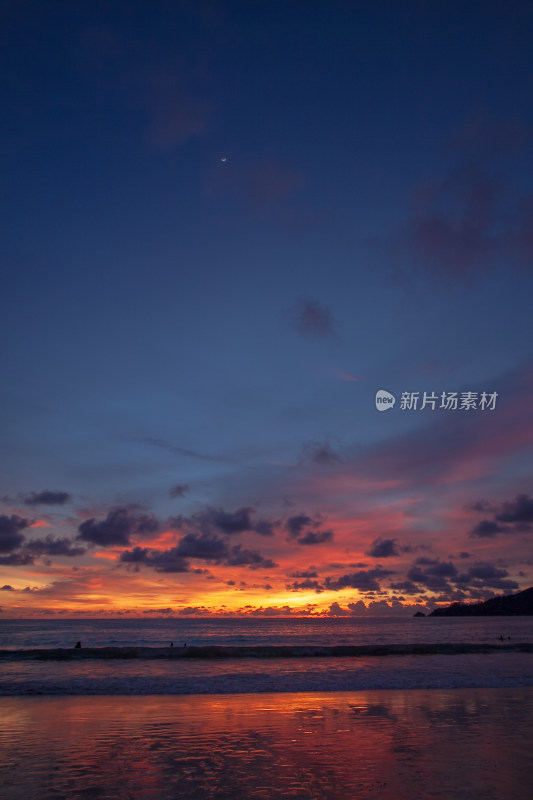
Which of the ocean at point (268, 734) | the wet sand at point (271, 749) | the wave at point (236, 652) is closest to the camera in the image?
the wet sand at point (271, 749)

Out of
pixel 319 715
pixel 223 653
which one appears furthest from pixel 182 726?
pixel 223 653

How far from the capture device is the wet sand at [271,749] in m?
10.6

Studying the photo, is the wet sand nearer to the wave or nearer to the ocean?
the ocean

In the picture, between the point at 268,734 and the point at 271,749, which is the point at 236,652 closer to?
the point at 268,734

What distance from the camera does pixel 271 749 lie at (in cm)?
1389

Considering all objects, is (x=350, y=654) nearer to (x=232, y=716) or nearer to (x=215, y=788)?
(x=232, y=716)

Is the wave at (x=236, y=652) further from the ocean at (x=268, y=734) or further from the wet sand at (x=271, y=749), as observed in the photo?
the wet sand at (x=271, y=749)

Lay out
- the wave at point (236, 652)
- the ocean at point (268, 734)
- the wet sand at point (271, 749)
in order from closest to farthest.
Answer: the wet sand at point (271, 749), the ocean at point (268, 734), the wave at point (236, 652)

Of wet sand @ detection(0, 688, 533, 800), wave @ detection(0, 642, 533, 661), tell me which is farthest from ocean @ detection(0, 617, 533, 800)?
Answer: wave @ detection(0, 642, 533, 661)

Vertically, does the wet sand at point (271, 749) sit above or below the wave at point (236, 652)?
above

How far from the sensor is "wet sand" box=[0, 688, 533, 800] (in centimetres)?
1056

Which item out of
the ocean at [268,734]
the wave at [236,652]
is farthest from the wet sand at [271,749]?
the wave at [236,652]

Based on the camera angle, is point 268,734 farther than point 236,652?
No

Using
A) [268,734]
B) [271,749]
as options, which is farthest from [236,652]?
[271,749]
